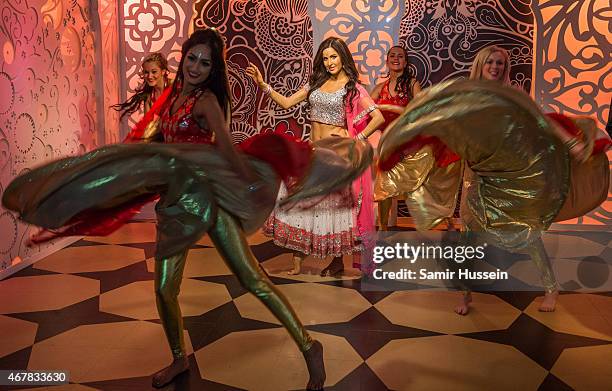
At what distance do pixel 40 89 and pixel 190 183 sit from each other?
8.81 feet

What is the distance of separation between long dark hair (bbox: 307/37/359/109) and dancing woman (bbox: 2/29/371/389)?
1.58 m

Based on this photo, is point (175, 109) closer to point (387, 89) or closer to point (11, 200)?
point (11, 200)

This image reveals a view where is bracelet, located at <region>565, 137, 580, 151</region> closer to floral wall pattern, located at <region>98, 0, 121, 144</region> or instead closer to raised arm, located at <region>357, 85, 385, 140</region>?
raised arm, located at <region>357, 85, 385, 140</region>

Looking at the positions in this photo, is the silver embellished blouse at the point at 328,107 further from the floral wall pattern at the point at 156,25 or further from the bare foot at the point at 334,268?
the floral wall pattern at the point at 156,25

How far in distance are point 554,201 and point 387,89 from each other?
8.09 feet

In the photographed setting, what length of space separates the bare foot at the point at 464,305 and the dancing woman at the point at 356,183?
2.78 feet

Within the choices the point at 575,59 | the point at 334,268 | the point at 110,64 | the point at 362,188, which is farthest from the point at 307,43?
the point at 334,268

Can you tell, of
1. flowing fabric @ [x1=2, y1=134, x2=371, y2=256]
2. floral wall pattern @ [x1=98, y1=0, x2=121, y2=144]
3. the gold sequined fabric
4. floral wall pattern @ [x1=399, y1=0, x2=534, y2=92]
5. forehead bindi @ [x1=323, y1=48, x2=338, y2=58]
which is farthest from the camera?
floral wall pattern @ [x1=399, y1=0, x2=534, y2=92]

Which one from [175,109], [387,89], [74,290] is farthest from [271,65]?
[175,109]

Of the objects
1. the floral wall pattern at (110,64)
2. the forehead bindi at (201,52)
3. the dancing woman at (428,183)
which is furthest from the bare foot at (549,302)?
the floral wall pattern at (110,64)

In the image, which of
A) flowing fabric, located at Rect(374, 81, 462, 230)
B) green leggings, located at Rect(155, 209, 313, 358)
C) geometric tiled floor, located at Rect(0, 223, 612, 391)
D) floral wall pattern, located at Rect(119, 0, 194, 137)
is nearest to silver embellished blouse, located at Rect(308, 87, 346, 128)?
flowing fabric, located at Rect(374, 81, 462, 230)

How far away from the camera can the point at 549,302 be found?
3.15 metres

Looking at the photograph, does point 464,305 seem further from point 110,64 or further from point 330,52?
point 110,64

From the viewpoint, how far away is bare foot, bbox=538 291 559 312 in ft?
10.3
